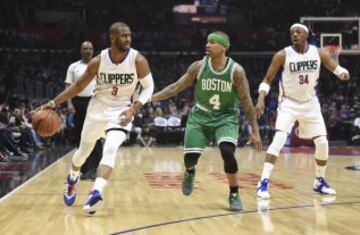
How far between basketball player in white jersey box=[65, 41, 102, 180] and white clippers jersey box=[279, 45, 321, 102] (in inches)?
106

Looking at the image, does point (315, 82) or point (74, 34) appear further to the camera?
point (74, 34)

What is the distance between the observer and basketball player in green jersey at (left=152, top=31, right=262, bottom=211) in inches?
235

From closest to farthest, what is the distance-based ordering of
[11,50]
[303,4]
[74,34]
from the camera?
[11,50] < [74,34] < [303,4]

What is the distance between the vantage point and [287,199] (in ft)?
22.0

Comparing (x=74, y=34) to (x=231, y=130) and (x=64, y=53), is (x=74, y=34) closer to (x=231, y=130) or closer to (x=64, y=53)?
(x=64, y=53)

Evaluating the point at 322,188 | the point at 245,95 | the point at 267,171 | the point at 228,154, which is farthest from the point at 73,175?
the point at 322,188

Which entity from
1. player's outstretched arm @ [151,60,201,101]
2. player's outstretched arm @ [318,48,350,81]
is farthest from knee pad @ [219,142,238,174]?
player's outstretched arm @ [318,48,350,81]

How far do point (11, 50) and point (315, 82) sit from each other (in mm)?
21340

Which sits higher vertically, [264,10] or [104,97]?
[264,10]

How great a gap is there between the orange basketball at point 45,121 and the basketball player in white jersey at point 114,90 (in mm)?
67

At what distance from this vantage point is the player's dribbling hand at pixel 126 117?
5586 mm

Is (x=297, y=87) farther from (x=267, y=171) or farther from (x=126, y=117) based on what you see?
(x=126, y=117)

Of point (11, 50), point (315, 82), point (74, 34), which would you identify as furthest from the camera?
point (74, 34)

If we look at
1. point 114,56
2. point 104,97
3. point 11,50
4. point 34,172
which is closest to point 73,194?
point 104,97
